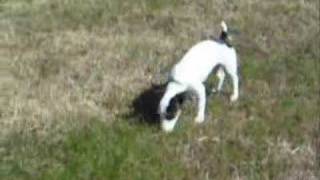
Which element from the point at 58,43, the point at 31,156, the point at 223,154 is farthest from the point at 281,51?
the point at 31,156

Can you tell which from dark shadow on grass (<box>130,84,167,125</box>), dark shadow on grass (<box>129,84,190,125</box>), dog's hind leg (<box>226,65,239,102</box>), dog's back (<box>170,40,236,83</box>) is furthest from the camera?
dog's hind leg (<box>226,65,239,102</box>)

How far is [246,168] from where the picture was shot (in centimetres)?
959

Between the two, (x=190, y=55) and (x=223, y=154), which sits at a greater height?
(x=190, y=55)

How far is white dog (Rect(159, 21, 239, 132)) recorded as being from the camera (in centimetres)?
989

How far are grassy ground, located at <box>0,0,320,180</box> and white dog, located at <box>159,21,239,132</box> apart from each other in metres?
0.19

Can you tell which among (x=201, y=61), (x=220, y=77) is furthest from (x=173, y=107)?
(x=220, y=77)

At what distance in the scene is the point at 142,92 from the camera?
11.4 meters

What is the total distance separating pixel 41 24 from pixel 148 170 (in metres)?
5.52

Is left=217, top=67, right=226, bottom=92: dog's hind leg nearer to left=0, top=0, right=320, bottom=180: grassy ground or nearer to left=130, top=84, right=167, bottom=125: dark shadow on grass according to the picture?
left=0, top=0, right=320, bottom=180: grassy ground

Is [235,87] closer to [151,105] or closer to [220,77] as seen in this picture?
[220,77]

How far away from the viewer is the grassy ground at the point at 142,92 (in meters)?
9.59

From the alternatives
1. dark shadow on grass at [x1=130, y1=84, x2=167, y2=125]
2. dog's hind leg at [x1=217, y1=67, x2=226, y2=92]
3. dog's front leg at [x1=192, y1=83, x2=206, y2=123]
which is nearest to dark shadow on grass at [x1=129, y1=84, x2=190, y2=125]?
dark shadow on grass at [x1=130, y1=84, x2=167, y2=125]

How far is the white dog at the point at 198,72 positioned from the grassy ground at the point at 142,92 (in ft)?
0.61

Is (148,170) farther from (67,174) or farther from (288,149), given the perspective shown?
(288,149)
